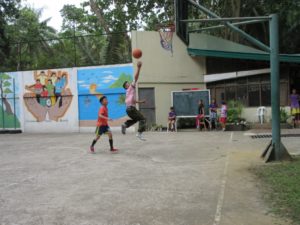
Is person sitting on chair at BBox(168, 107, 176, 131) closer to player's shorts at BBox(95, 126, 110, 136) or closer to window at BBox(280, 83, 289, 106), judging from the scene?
window at BBox(280, 83, 289, 106)

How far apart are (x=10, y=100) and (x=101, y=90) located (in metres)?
6.24

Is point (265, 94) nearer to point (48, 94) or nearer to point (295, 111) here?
point (295, 111)

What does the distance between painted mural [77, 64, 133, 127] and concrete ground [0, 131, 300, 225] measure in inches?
374

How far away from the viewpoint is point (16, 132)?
23.8 metres

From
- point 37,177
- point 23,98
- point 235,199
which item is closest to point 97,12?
point 23,98

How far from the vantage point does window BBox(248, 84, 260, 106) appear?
2102 cm

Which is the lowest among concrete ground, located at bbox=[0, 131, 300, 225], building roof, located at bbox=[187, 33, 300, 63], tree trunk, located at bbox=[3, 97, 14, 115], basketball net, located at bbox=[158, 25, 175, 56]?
concrete ground, located at bbox=[0, 131, 300, 225]

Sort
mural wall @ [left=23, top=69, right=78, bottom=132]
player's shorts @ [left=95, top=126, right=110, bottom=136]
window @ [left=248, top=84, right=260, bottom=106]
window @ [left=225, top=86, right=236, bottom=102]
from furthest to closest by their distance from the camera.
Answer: mural wall @ [left=23, top=69, right=78, bottom=132] → window @ [left=225, top=86, right=236, bottom=102] → window @ [left=248, top=84, right=260, bottom=106] → player's shorts @ [left=95, top=126, right=110, bottom=136]

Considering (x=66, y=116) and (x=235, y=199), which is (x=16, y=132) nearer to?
(x=66, y=116)

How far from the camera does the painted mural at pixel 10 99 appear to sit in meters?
24.2

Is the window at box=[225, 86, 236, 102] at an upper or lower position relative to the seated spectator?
upper

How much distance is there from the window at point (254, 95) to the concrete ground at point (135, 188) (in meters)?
8.95

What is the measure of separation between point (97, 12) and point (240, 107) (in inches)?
501

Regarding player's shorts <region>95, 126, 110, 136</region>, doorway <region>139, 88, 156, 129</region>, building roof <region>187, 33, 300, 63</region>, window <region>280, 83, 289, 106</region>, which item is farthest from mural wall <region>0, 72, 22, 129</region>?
window <region>280, 83, 289, 106</region>
